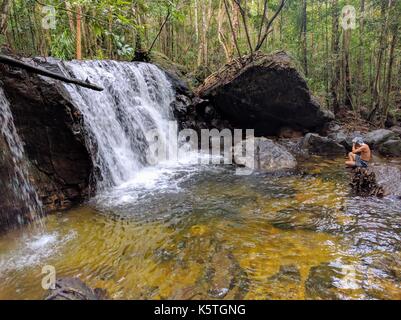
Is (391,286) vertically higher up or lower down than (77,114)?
lower down

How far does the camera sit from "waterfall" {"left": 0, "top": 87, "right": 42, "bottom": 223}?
4398 millimetres

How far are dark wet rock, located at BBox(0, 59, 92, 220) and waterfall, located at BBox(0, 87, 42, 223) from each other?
116 millimetres

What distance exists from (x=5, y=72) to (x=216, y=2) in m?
16.0

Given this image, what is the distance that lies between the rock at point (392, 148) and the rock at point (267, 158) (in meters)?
2.89

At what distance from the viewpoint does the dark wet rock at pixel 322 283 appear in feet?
9.63

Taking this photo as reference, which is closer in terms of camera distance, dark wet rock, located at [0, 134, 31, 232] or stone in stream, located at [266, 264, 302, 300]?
stone in stream, located at [266, 264, 302, 300]

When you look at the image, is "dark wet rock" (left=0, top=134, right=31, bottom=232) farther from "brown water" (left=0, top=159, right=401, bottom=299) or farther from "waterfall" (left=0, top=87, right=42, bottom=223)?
"brown water" (left=0, top=159, right=401, bottom=299)

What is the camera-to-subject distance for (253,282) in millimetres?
3158

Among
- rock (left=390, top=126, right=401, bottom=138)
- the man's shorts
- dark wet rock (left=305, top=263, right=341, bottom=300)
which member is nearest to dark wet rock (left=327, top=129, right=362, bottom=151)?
rock (left=390, top=126, right=401, bottom=138)

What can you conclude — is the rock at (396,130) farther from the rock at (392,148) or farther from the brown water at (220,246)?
the brown water at (220,246)

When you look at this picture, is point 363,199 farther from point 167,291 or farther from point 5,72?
point 5,72

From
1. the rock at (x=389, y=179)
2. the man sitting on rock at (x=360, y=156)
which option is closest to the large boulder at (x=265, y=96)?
the man sitting on rock at (x=360, y=156)
